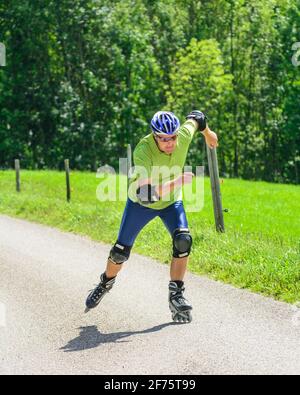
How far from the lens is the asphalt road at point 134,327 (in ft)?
19.9

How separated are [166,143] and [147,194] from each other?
0.48m

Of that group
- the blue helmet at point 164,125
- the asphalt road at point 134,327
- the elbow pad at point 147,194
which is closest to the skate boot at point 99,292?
the asphalt road at point 134,327

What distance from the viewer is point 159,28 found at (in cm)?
4641

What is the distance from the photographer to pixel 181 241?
728cm

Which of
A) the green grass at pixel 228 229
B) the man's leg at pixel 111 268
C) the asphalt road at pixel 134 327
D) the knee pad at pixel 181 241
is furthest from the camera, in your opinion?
the green grass at pixel 228 229

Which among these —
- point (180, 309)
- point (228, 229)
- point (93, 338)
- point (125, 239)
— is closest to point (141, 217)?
point (125, 239)

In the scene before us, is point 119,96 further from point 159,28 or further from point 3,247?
point 3,247

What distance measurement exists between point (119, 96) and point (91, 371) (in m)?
37.0

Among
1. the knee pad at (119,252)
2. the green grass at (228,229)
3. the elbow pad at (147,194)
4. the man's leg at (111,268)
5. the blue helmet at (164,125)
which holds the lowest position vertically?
the green grass at (228,229)

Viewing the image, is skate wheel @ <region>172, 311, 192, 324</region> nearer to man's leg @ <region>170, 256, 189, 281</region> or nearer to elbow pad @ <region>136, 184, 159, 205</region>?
man's leg @ <region>170, 256, 189, 281</region>

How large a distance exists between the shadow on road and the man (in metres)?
0.42

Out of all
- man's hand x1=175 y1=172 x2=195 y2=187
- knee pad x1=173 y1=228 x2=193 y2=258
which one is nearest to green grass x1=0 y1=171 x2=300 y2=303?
knee pad x1=173 y1=228 x2=193 y2=258

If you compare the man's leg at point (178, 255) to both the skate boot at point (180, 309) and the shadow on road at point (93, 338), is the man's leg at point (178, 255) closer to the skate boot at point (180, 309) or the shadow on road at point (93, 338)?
the skate boot at point (180, 309)
